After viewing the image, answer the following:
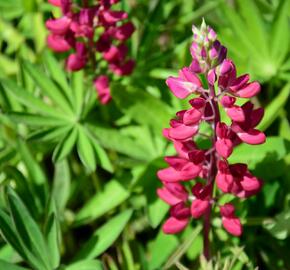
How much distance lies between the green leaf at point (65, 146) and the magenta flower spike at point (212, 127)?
0.46 m

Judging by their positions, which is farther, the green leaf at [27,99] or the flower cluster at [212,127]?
the green leaf at [27,99]

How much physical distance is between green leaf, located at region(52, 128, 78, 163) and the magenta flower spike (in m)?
0.46

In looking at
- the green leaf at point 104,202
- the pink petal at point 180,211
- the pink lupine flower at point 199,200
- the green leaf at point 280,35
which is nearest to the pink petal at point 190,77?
the pink lupine flower at point 199,200

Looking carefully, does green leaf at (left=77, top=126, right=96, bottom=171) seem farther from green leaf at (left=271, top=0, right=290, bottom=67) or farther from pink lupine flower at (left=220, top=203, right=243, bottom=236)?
green leaf at (left=271, top=0, right=290, bottom=67)

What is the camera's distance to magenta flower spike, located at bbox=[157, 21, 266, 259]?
166 centimetres

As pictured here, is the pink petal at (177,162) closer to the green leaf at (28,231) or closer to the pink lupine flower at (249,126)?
the pink lupine flower at (249,126)

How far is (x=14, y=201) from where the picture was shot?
2.02 metres

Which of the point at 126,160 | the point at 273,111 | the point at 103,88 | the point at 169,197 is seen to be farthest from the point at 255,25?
the point at 169,197

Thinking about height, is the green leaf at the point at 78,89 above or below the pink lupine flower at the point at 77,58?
below

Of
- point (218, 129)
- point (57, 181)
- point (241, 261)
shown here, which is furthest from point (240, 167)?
point (57, 181)

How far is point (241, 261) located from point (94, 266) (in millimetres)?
511

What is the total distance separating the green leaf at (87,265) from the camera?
2.03 m

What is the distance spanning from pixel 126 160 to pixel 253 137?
2.34 feet

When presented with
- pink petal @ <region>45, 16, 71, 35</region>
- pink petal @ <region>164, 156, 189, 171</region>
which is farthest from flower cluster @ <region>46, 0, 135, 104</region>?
pink petal @ <region>164, 156, 189, 171</region>
